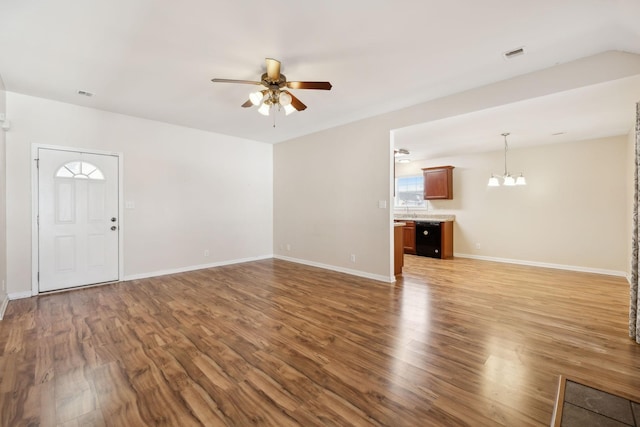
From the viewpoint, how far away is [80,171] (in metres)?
4.11

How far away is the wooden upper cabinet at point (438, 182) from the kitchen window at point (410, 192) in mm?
379

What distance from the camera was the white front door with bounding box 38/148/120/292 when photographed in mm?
3836

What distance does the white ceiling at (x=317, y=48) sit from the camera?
2098 mm

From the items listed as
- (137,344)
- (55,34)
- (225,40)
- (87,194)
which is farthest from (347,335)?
(87,194)

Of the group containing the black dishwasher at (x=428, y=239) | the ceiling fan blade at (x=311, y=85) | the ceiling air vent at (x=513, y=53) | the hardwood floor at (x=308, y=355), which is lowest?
the hardwood floor at (x=308, y=355)

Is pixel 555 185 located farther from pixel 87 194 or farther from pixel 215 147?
pixel 87 194

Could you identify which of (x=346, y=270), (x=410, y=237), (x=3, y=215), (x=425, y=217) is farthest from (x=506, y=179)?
(x=3, y=215)

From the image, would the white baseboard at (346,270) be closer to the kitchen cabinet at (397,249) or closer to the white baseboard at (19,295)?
the kitchen cabinet at (397,249)

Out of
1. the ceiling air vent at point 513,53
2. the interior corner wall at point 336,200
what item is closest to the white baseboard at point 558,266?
the interior corner wall at point 336,200

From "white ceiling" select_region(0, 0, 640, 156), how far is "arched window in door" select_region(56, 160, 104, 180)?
3.02 ft

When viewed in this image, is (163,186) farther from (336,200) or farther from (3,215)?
(336,200)

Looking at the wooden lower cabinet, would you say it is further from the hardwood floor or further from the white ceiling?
the white ceiling

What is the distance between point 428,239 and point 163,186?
5.92 metres

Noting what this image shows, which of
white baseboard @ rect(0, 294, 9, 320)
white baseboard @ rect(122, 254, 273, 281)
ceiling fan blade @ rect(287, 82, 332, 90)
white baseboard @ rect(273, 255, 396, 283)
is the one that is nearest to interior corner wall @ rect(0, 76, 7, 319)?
white baseboard @ rect(0, 294, 9, 320)
